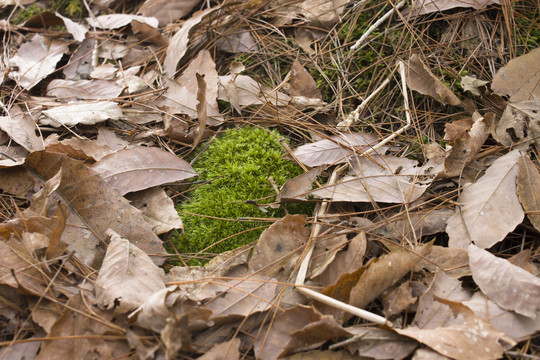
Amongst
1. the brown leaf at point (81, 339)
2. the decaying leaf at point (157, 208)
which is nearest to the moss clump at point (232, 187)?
the decaying leaf at point (157, 208)

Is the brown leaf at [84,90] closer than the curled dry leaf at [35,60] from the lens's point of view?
Yes

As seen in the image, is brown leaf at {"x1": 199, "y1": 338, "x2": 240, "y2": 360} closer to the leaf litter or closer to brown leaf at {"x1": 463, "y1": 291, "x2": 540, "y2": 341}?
the leaf litter

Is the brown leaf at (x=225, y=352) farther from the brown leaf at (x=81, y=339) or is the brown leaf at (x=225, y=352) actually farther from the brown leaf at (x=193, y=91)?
the brown leaf at (x=193, y=91)

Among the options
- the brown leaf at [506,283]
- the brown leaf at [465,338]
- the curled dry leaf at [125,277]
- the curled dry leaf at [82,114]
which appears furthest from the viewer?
the curled dry leaf at [82,114]

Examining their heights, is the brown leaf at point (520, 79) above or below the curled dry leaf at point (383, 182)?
above

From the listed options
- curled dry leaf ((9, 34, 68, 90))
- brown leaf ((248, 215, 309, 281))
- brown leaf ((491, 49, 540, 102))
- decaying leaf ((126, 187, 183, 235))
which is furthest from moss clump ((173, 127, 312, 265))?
curled dry leaf ((9, 34, 68, 90))
